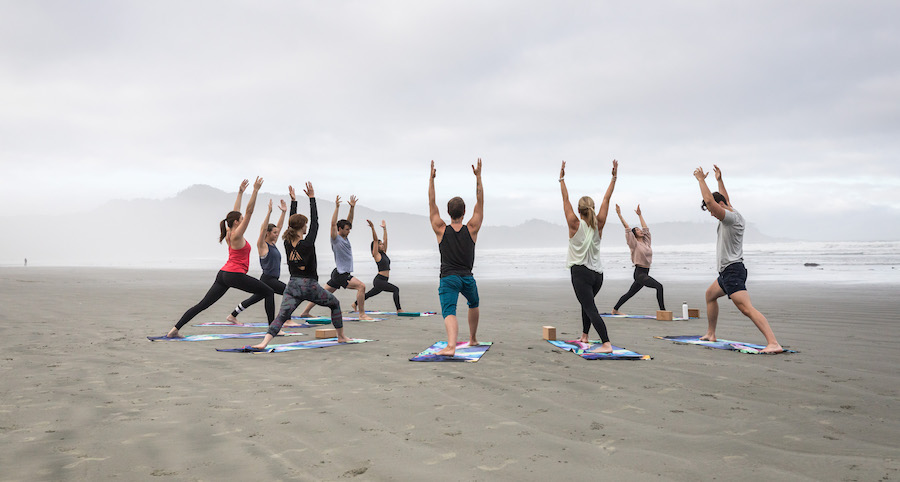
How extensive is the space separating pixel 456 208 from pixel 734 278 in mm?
3540

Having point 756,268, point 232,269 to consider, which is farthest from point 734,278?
point 756,268

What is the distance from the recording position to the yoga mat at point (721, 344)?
22.6 feet

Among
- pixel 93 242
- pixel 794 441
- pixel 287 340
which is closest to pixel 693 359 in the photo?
pixel 794 441

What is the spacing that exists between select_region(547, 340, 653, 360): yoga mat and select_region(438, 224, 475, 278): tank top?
5.39 feet

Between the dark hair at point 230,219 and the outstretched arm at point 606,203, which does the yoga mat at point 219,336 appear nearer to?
the dark hair at point 230,219

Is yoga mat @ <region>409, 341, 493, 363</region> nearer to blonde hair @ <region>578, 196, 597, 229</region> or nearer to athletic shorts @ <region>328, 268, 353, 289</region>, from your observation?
blonde hair @ <region>578, 196, 597, 229</region>

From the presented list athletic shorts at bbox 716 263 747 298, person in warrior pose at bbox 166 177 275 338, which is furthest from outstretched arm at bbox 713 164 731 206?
person in warrior pose at bbox 166 177 275 338

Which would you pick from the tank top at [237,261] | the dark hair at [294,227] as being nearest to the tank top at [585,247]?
the dark hair at [294,227]

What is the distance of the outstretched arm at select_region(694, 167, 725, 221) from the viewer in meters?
6.93

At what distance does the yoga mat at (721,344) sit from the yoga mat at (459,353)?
8.75 ft

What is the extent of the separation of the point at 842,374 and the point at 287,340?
6897 millimetres

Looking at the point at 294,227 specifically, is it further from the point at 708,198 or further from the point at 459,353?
the point at 708,198

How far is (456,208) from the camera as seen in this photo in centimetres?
708

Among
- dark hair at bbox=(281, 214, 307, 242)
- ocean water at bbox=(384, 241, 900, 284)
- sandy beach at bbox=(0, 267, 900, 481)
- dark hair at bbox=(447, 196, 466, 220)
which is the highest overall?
dark hair at bbox=(447, 196, 466, 220)
